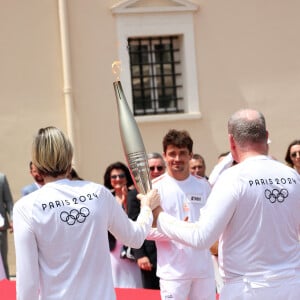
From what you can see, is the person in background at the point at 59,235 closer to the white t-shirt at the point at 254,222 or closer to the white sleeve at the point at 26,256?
the white sleeve at the point at 26,256

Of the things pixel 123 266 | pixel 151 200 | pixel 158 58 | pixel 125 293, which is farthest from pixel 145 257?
pixel 158 58

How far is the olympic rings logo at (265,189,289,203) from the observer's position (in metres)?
4.13

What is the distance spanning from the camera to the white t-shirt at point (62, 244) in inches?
151

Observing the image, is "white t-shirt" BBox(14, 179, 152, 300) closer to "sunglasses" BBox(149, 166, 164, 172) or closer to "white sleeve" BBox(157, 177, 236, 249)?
"white sleeve" BBox(157, 177, 236, 249)

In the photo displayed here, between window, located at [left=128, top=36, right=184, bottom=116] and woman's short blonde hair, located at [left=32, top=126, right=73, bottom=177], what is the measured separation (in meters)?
9.02

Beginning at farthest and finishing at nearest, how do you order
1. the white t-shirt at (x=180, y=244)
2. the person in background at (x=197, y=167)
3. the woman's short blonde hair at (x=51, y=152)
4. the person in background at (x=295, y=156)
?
1. the person in background at (x=197, y=167)
2. the person in background at (x=295, y=156)
3. the white t-shirt at (x=180, y=244)
4. the woman's short blonde hair at (x=51, y=152)

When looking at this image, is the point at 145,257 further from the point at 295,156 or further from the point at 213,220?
the point at 213,220

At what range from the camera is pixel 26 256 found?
3822 millimetres

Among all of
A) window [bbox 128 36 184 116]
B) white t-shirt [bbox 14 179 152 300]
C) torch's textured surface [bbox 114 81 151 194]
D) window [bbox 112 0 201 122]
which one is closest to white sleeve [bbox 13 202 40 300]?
white t-shirt [bbox 14 179 152 300]

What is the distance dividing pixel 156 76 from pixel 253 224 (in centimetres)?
921

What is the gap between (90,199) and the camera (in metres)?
3.98

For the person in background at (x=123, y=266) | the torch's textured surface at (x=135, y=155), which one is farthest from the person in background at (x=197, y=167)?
the torch's textured surface at (x=135, y=155)

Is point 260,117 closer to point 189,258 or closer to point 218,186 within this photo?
point 218,186

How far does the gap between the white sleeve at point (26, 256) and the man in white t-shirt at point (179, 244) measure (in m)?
2.21
